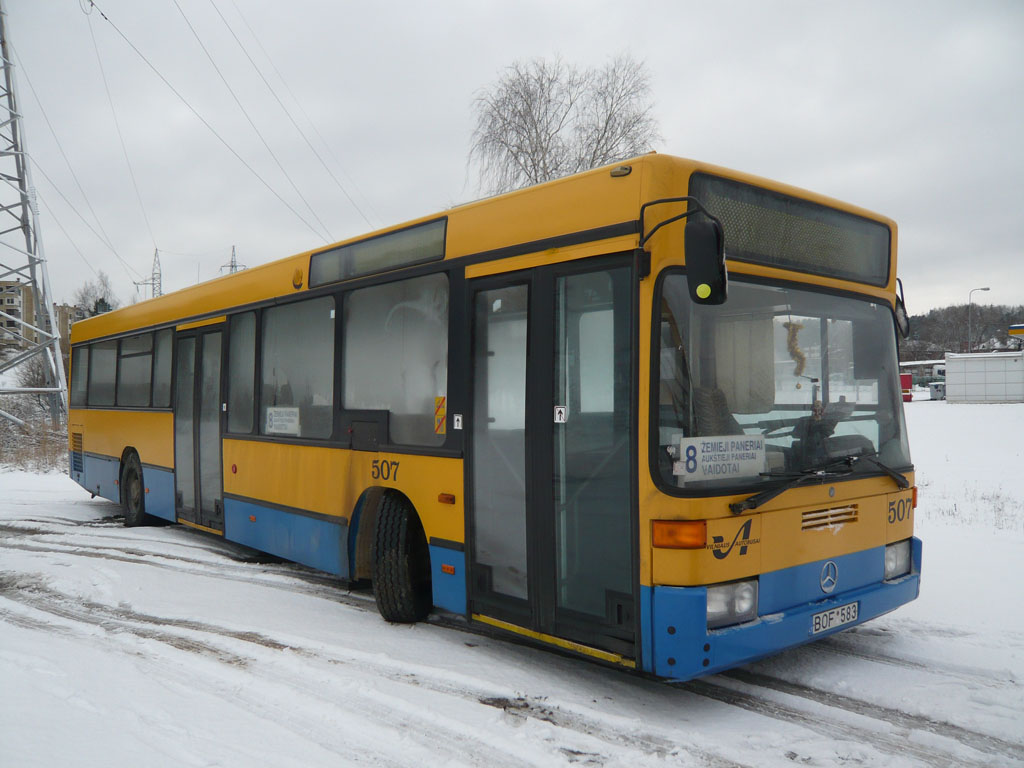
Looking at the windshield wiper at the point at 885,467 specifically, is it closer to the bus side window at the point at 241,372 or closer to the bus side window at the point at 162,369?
the bus side window at the point at 241,372

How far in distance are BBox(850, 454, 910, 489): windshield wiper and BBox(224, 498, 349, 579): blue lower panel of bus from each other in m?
3.86

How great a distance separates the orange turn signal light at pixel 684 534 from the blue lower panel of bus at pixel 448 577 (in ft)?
5.55

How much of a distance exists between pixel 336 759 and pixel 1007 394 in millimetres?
55940

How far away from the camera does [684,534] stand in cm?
401

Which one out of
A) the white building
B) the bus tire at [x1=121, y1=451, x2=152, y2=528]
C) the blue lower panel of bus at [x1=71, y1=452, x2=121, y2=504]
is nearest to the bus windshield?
the bus tire at [x1=121, y1=451, x2=152, y2=528]

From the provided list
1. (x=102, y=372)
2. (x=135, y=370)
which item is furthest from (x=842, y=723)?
(x=102, y=372)

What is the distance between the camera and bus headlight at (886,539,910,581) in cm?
503

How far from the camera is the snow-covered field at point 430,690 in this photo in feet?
12.6

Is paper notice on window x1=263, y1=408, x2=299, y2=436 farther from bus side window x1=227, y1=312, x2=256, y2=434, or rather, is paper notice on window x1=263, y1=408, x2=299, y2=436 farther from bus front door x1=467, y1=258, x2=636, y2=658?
bus front door x1=467, y1=258, x2=636, y2=658

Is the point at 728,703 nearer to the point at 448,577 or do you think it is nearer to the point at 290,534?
the point at 448,577

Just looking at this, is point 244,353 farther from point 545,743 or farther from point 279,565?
point 545,743

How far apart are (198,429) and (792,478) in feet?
22.8

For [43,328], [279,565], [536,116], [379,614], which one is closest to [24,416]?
[43,328]

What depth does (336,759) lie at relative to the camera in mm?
3758
